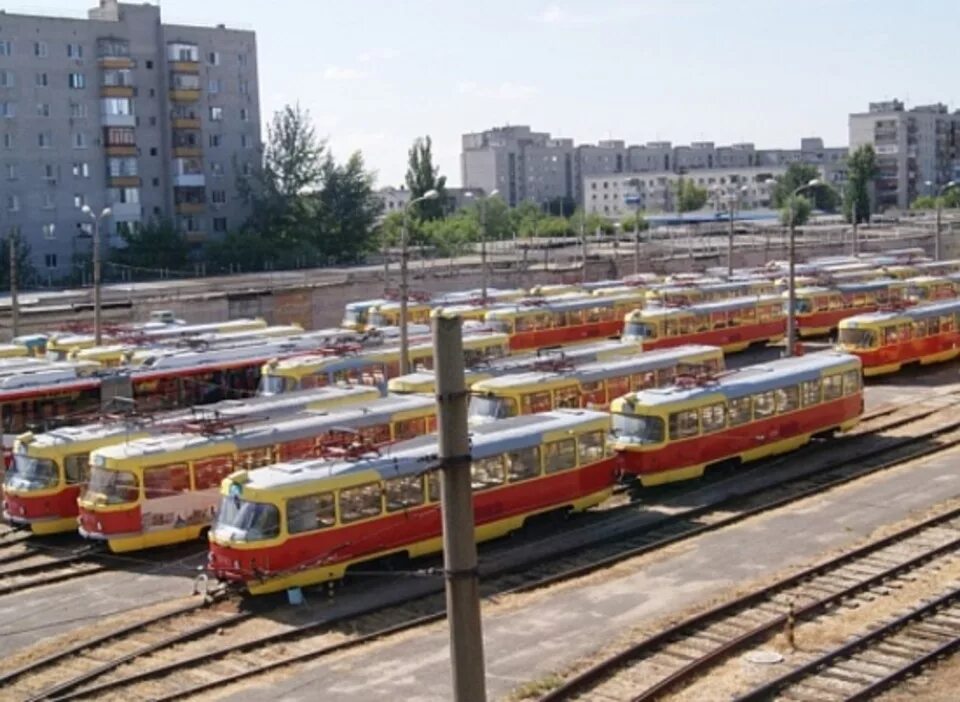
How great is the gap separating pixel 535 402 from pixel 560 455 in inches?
194

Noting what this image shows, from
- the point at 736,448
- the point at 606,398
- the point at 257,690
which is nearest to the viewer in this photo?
the point at 257,690

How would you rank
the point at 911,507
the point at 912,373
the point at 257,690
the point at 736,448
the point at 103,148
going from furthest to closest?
the point at 103,148
the point at 912,373
the point at 736,448
the point at 911,507
the point at 257,690

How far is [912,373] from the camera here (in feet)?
153

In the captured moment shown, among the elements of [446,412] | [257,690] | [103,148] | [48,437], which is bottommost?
[257,690]

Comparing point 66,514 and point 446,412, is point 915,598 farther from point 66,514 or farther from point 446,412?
point 66,514

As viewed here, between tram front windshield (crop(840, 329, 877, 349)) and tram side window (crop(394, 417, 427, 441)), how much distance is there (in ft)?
68.2

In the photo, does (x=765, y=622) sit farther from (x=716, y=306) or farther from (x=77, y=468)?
(x=716, y=306)

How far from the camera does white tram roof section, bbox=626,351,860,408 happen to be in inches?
1147

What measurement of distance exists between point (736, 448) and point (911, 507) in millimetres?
4682

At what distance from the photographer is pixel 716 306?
5122 centimetres

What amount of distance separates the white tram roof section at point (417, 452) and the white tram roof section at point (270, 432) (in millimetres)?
2626

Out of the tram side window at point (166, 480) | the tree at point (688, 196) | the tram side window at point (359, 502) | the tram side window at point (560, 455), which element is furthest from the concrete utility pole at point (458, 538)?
the tree at point (688, 196)

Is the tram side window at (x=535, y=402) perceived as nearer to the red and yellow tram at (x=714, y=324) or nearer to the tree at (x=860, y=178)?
the red and yellow tram at (x=714, y=324)

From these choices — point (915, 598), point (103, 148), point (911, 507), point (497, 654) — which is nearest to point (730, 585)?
point (915, 598)
